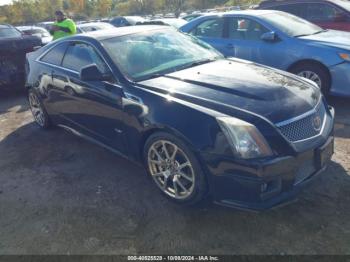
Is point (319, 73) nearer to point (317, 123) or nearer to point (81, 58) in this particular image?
point (317, 123)

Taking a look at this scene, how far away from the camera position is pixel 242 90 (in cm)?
294

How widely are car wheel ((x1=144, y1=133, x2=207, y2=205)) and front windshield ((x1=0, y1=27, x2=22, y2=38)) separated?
20.5 ft

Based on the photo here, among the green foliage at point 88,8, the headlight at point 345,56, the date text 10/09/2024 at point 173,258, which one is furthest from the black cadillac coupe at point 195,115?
the green foliage at point 88,8

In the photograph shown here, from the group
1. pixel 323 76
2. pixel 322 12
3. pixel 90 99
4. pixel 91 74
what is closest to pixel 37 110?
pixel 90 99

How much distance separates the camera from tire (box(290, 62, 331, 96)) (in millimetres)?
5102

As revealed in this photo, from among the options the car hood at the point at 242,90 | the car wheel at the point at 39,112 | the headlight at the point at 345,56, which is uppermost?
the car hood at the point at 242,90

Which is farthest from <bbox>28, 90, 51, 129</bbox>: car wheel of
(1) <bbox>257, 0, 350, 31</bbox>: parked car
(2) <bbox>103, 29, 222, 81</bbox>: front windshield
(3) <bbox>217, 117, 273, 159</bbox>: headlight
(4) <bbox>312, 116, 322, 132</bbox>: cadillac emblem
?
(1) <bbox>257, 0, 350, 31</bbox>: parked car

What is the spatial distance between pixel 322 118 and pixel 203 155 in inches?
48.4

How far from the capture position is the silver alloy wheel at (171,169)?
2.88 m

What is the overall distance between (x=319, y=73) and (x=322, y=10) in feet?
→ 10.4

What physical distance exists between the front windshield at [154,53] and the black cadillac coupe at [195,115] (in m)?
0.01

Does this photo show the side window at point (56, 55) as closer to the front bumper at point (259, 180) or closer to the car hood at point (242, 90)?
the car hood at point (242, 90)

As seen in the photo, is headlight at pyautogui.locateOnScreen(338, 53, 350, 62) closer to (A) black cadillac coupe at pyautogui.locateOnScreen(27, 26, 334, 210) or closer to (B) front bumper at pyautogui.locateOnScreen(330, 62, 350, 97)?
(B) front bumper at pyautogui.locateOnScreen(330, 62, 350, 97)

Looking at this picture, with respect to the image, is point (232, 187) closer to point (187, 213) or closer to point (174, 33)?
Answer: point (187, 213)
